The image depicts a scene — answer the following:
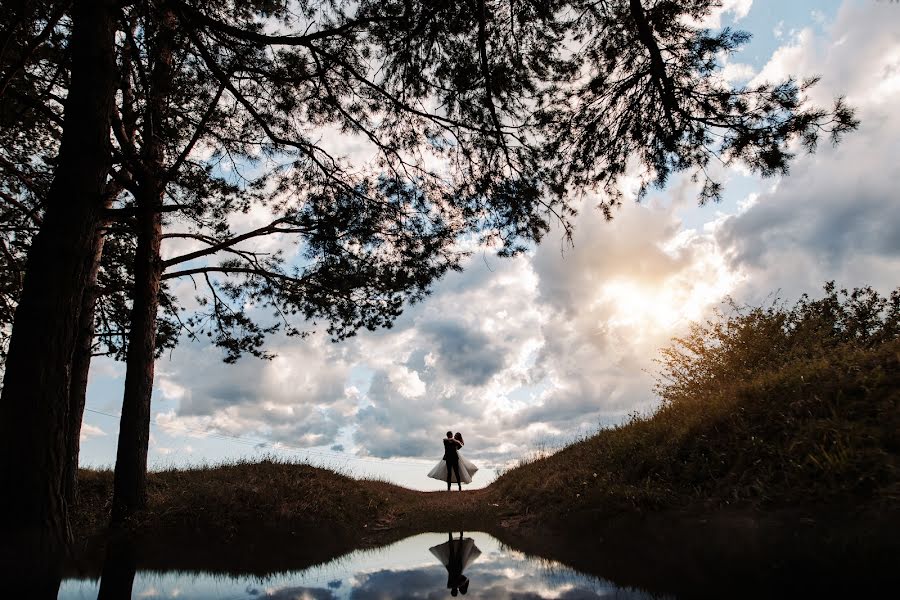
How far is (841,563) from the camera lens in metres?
3.58

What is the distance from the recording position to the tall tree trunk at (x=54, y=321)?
5.06 meters

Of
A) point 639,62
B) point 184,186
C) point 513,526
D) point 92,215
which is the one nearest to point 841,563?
point 513,526

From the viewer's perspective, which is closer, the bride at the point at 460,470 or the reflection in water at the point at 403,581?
the reflection in water at the point at 403,581

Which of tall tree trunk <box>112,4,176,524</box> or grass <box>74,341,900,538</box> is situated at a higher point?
tall tree trunk <box>112,4,176,524</box>

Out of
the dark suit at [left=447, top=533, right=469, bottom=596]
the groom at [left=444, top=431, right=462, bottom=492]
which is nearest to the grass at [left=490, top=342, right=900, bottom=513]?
the dark suit at [left=447, top=533, right=469, bottom=596]

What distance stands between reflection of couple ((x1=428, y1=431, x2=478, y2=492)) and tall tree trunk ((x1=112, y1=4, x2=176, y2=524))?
32.0 ft

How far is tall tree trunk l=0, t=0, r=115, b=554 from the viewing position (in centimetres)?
506

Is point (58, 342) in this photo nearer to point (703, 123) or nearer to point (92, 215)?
point (92, 215)

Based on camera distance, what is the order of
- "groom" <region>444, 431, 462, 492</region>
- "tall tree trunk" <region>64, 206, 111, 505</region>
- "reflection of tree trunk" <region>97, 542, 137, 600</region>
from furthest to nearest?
"groom" <region>444, 431, 462, 492</region>, "tall tree trunk" <region>64, 206, 111, 505</region>, "reflection of tree trunk" <region>97, 542, 137, 600</region>

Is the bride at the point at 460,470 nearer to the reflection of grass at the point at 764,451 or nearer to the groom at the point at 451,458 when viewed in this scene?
the groom at the point at 451,458

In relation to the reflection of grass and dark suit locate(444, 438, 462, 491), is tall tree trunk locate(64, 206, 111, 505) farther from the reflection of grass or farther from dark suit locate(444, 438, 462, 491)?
dark suit locate(444, 438, 462, 491)

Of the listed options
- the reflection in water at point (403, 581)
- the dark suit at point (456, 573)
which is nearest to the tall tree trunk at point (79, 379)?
the reflection in water at point (403, 581)

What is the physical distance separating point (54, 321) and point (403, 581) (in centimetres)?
476

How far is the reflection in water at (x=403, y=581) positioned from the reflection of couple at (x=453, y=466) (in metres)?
11.5
